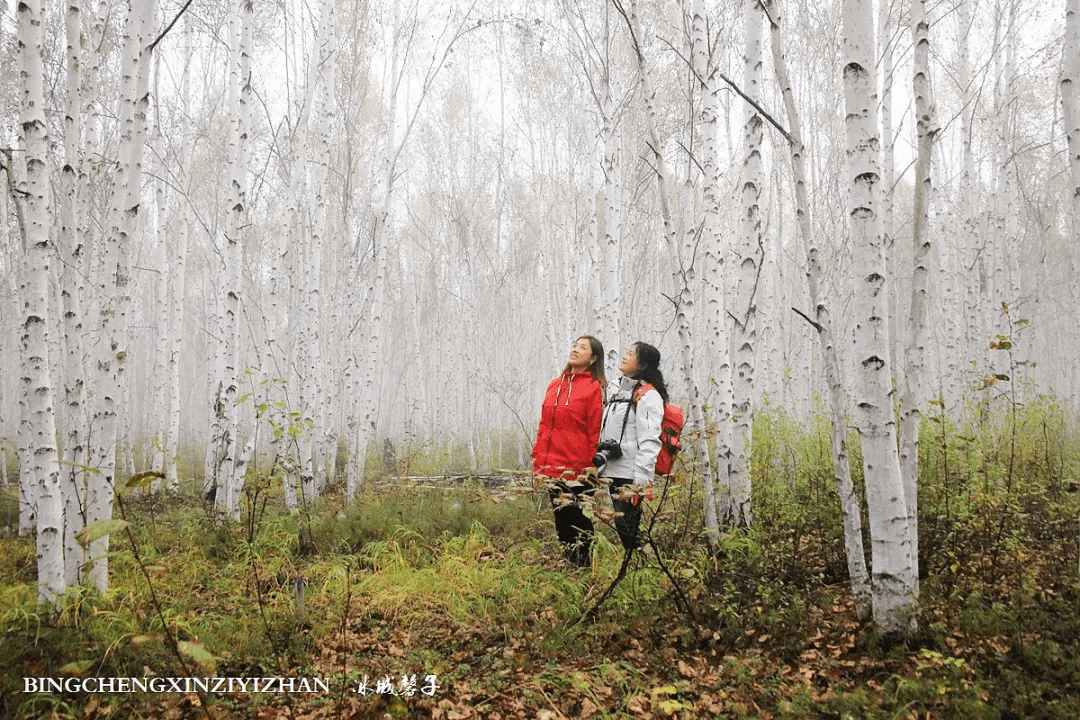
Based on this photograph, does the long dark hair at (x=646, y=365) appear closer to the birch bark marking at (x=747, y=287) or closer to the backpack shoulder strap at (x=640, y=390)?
the backpack shoulder strap at (x=640, y=390)

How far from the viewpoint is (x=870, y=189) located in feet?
8.98

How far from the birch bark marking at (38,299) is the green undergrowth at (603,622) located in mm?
419

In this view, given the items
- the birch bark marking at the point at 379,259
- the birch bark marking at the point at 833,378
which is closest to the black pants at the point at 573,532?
the birch bark marking at the point at 833,378

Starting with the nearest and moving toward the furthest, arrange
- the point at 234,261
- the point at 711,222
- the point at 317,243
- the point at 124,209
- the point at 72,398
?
the point at 72,398 < the point at 124,209 < the point at 711,222 < the point at 234,261 < the point at 317,243

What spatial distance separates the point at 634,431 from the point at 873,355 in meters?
1.72

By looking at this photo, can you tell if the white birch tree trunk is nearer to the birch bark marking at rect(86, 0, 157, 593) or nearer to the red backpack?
the birch bark marking at rect(86, 0, 157, 593)

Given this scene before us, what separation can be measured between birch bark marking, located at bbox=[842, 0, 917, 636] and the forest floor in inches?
11.8

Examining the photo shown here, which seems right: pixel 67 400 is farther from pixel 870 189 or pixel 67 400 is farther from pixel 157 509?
pixel 870 189

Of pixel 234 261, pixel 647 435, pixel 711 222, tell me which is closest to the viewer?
pixel 647 435

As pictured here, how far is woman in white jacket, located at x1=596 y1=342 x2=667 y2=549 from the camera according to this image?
153 inches

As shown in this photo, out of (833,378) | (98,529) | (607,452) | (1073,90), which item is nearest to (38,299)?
(98,529)

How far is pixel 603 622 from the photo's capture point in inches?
135

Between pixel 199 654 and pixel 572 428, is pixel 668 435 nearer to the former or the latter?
pixel 572 428

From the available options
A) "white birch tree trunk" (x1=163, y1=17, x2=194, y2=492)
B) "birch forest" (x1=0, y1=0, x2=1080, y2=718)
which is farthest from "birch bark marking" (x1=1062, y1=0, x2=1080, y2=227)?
"white birch tree trunk" (x1=163, y1=17, x2=194, y2=492)
